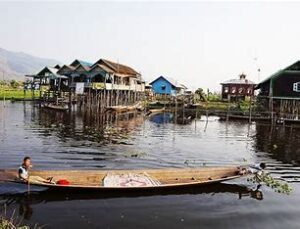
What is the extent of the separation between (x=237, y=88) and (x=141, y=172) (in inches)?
2098

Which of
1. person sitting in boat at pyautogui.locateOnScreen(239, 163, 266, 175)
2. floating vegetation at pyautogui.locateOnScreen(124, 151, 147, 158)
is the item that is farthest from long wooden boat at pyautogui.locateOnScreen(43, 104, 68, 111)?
person sitting in boat at pyautogui.locateOnScreen(239, 163, 266, 175)

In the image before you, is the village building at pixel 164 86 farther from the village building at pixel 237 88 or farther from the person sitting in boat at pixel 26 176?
the person sitting in boat at pixel 26 176

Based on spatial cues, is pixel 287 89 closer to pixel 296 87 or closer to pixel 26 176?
pixel 296 87

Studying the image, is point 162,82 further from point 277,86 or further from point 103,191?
point 103,191

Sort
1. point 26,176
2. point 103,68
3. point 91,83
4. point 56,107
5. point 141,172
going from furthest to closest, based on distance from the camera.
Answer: point 91,83, point 103,68, point 56,107, point 141,172, point 26,176

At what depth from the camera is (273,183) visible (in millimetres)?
15773

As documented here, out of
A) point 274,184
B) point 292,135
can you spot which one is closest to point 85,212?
point 274,184

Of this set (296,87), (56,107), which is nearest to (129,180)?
(296,87)

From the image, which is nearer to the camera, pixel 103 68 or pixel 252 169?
pixel 252 169

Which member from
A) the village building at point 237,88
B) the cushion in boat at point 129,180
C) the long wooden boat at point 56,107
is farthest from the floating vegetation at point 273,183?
the village building at point 237,88

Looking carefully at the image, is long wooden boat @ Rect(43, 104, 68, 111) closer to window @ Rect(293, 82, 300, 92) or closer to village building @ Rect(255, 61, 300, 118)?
village building @ Rect(255, 61, 300, 118)

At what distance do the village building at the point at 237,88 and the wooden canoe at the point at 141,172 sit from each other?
5018 cm

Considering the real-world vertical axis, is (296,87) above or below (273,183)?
above

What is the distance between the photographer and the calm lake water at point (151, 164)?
11.5 metres
